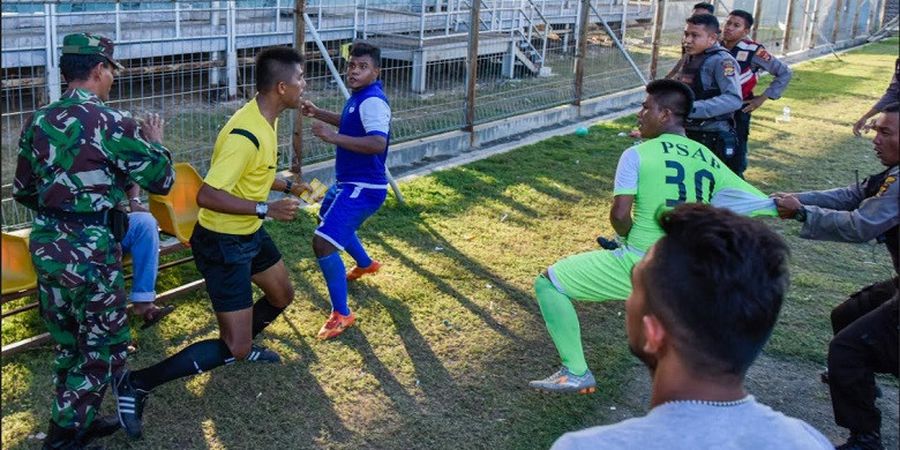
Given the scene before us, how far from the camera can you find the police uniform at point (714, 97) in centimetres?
679

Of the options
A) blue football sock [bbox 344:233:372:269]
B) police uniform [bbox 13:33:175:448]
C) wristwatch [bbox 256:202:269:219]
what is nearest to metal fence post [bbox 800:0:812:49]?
blue football sock [bbox 344:233:372:269]

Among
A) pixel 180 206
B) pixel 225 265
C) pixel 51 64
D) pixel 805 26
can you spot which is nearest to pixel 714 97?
pixel 180 206

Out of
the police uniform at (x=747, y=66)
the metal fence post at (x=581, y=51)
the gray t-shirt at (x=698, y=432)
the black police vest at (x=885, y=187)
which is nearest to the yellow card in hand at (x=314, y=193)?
the black police vest at (x=885, y=187)

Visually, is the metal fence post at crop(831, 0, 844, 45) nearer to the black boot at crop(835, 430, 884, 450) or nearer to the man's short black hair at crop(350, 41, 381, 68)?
the man's short black hair at crop(350, 41, 381, 68)

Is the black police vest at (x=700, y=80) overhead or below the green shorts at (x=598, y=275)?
overhead

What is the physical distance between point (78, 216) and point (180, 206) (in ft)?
6.98

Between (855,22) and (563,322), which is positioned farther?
(855,22)

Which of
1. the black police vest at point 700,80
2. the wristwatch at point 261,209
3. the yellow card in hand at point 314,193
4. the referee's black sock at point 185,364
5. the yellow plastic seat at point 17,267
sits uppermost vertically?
the black police vest at point 700,80

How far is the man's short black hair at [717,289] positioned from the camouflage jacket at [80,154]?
103 inches

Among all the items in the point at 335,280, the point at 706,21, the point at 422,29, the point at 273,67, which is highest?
the point at 706,21

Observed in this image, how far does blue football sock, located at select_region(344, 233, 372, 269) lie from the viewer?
20.4ft

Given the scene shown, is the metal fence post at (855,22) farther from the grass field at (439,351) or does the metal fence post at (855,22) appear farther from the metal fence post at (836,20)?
the grass field at (439,351)

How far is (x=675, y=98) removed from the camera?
4.66 meters

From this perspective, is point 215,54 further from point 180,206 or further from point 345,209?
point 345,209
